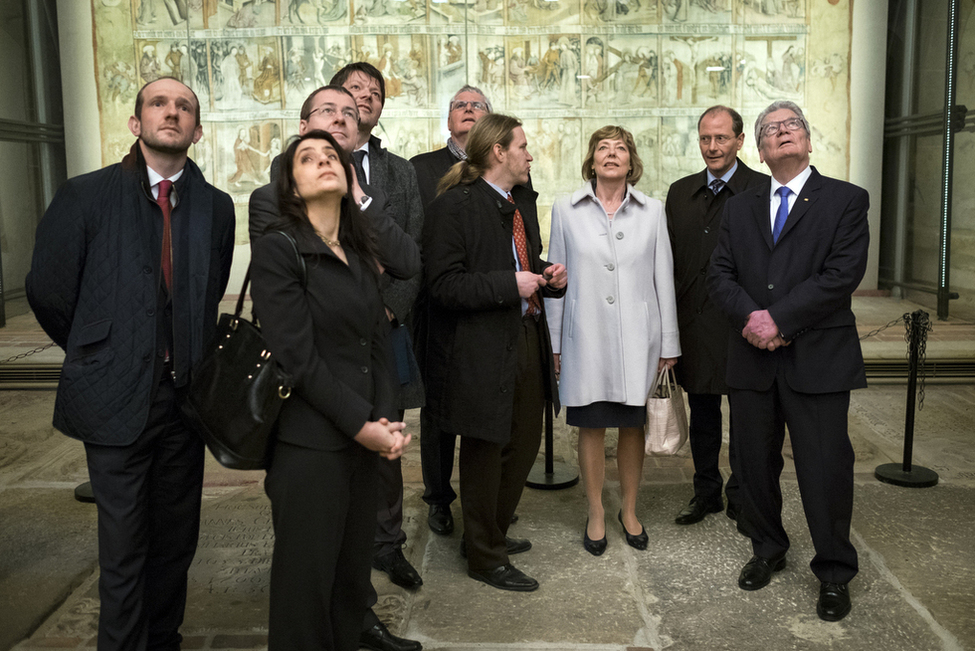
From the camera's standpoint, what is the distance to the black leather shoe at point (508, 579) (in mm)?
4152

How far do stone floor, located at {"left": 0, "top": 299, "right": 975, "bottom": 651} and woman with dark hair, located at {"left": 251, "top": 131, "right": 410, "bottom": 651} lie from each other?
0.97m

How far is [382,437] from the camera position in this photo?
2762 mm

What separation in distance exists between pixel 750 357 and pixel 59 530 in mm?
3725

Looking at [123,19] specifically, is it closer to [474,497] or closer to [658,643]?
[474,497]

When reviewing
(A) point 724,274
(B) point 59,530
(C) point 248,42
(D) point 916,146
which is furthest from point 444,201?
(D) point 916,146

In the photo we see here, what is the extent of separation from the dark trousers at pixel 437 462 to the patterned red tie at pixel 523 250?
3.13ft

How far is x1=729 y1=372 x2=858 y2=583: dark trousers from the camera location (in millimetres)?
3962

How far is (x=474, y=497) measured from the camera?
418cm

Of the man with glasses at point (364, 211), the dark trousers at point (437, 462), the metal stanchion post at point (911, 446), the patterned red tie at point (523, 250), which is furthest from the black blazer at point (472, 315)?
the metal stanchion post at point (911, 446)

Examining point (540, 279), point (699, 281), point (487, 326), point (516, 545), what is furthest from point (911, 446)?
point (487, 326)

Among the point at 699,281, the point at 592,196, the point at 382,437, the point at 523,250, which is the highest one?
the point at 592,196

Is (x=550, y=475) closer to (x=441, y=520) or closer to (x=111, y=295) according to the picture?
(x=441, y=520)

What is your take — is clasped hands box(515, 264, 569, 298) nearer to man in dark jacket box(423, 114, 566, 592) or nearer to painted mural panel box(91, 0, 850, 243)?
man in dark jacket box(423, 114, 566, 592)

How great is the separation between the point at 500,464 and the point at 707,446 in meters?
1.45
